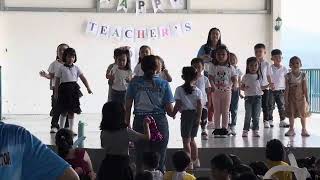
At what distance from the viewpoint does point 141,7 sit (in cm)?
1273

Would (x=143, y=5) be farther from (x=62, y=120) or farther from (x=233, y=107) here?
(x=62, y=120)

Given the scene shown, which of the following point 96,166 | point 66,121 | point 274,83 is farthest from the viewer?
point 274,83

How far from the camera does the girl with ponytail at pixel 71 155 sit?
4.14m

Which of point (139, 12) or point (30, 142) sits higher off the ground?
point (139, 12)

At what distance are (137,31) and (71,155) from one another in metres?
8.68

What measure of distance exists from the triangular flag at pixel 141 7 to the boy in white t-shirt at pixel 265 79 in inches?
198

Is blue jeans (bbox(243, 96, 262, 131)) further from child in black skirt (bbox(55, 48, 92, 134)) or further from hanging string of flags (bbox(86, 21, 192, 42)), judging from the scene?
hanging string of flags (bbox(86, 21, 192, 42))

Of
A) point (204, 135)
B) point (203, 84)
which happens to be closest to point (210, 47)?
point (203, 84)

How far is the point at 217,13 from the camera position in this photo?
1300 cm

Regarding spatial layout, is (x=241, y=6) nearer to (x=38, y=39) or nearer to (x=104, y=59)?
(x=104, y=59)

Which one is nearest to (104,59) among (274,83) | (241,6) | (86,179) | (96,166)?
(241,6)

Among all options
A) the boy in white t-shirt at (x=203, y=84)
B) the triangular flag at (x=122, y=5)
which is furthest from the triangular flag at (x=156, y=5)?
the boy in white t-shirt at (x=203, y=84)

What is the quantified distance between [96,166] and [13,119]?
219 inches

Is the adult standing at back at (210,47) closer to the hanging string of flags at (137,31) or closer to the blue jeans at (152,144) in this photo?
the blue jeans at (152,144)
